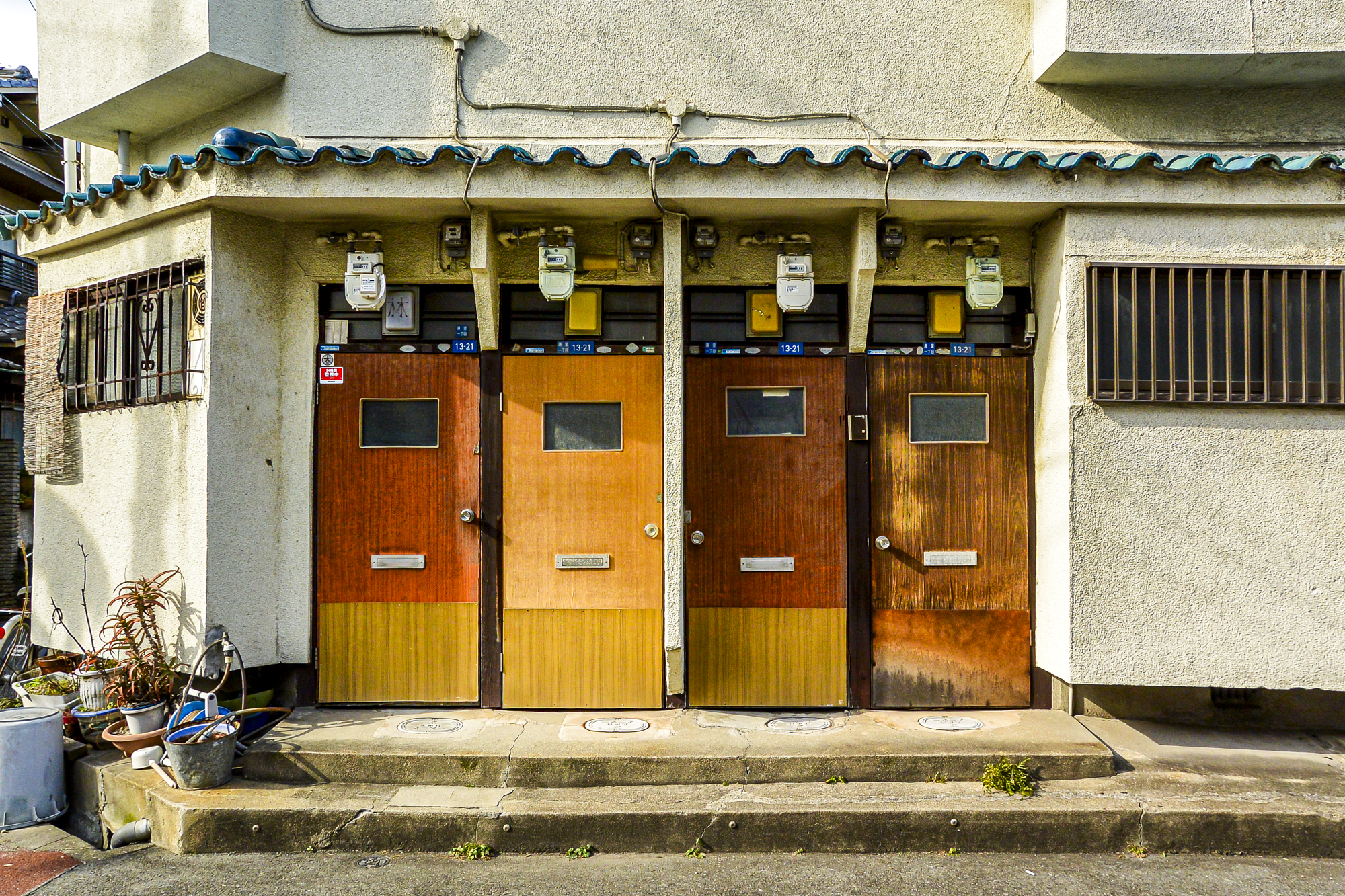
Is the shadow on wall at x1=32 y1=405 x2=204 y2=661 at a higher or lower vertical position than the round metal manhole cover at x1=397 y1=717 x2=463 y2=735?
higher

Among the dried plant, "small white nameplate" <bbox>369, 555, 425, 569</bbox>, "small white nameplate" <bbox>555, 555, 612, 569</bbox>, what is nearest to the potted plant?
the dried plant

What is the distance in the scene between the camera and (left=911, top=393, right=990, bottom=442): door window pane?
18.3 feet

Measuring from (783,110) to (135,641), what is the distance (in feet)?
20.0

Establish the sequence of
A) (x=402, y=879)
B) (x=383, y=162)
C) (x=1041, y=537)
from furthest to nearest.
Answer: (x=1041, y=537), (x=383, y=162), (x=402, y=879)

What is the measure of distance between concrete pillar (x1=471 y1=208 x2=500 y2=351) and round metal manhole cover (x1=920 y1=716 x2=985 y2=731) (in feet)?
13.4

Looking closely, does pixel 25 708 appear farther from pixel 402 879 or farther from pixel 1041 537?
pixel 1041 537

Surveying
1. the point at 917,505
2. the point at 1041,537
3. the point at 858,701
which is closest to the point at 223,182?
the point at 917,505

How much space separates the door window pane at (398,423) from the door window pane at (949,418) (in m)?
3.57

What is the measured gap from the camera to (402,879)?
396cm

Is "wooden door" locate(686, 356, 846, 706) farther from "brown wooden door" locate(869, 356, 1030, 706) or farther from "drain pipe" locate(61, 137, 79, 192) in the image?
"drain pipe" locate(61, 137, 79, 192)

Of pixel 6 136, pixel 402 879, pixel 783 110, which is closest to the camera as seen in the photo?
pixel 402 879

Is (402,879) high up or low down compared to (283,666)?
down

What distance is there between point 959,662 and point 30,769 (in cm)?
626

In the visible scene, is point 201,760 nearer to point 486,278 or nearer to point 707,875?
point 707,875
